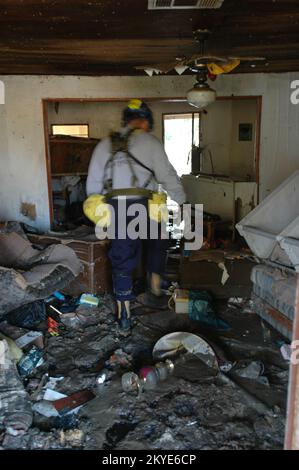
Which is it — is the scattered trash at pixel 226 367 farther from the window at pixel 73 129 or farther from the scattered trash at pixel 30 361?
the window at pixel 73 129

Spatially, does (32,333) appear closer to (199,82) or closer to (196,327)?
(196,327)

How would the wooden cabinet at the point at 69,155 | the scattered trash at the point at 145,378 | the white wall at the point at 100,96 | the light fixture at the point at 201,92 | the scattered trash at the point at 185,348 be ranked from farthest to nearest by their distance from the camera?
the wooden cabinet at the point at 69,155, the white wall at the point at 100,96, the light fixture at the point at 201,92, the scattered trash at the point at 185,348, the scattered trash at the point at 145,378

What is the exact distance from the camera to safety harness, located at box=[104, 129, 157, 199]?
323 cm

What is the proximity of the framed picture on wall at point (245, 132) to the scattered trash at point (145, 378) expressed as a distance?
5.29 m

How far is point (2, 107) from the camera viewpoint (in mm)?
4543

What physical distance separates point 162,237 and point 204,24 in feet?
5.61

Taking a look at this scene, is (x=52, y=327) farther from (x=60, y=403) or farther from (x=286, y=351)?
(x=286, y=351)

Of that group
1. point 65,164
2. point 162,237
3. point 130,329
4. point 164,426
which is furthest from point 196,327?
point 65,164

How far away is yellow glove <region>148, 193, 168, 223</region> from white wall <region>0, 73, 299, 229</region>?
5.74 ft

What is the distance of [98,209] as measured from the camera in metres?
3.33

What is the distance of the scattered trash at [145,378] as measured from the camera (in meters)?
2.51

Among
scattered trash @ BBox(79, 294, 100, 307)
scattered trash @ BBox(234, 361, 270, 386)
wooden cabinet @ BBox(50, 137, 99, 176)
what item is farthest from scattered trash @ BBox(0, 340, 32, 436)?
wooden cabinet @ BBox(50, 137, 99, 176)

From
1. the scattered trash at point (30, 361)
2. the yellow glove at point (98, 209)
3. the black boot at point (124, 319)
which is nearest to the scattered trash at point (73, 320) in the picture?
the black boot at point (124, 319)

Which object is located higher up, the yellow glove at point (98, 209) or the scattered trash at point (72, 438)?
the yellow glove at point (98, 209)
